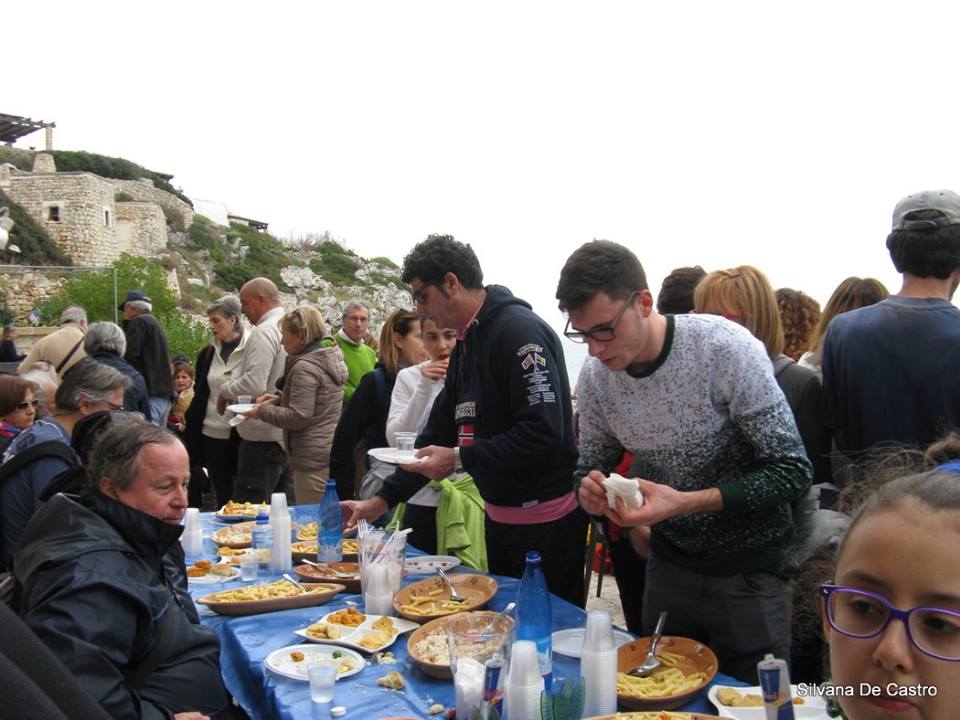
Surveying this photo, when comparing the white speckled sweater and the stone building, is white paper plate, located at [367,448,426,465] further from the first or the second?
the stone building

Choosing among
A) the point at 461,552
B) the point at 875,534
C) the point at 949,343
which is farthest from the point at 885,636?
the point at 461,552

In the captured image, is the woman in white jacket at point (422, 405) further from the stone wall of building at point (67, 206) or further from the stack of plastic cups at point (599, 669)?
the stone wall of building at point (67, 206)

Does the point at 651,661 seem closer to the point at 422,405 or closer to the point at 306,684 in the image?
the point at 306,684

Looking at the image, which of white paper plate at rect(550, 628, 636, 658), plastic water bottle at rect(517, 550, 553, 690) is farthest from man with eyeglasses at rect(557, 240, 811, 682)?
plastic water bottle at rect(517, 550, 553, 690)

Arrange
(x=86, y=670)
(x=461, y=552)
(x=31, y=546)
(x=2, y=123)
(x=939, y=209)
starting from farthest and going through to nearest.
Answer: (x=2, y=123), (x=461, y=552), (x=939, y=209), (x=31, y=546), (x=86, y=670)

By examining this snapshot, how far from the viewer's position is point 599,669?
171cm

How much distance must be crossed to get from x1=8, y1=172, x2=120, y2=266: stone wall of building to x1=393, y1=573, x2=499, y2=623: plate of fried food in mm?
44344

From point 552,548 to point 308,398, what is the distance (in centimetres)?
285

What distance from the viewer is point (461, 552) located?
3402mm

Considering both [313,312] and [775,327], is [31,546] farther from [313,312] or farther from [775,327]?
[313,312]

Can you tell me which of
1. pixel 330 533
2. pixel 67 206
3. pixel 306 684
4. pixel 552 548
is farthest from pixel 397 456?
pixel 67 206

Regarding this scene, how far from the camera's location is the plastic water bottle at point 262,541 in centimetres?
323

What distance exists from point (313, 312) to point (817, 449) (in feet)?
12.2

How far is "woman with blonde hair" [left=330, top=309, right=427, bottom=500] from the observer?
451 centimetres
